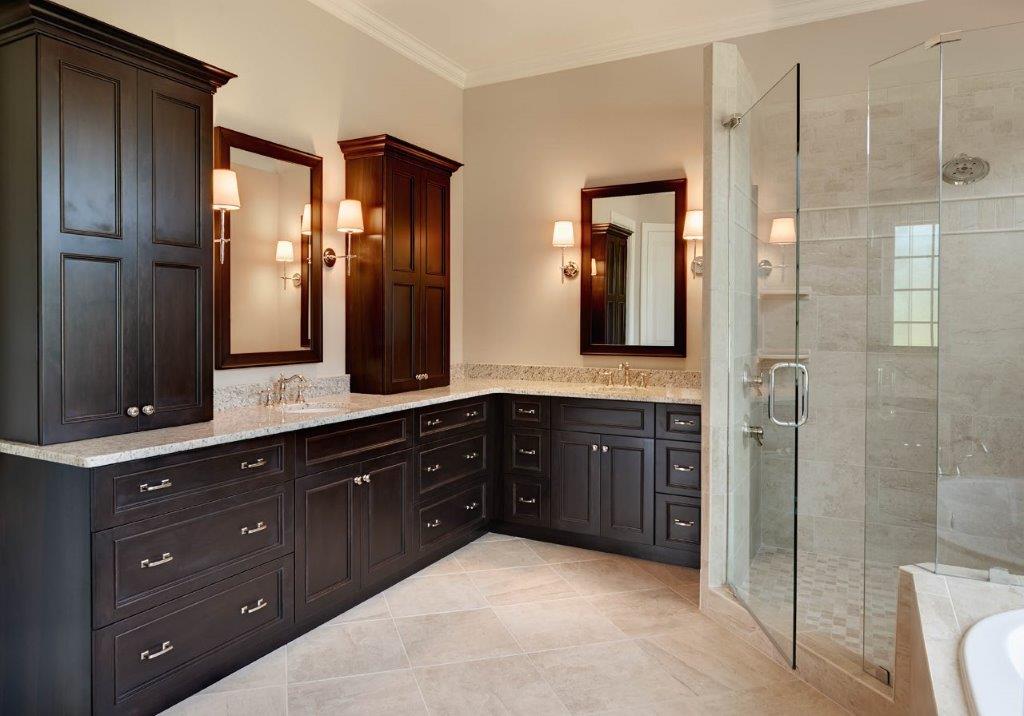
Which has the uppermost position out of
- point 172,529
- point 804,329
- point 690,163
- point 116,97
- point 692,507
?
point 690,163

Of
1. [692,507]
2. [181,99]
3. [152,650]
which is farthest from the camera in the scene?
[692,507]

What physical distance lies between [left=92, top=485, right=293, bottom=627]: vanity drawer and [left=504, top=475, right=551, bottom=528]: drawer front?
5.46 feet

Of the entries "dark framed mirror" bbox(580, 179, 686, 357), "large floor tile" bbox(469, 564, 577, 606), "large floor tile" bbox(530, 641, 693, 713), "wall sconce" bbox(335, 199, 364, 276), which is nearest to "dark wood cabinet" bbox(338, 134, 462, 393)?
"wall sconce" bbox(335, 199, 364, 276)

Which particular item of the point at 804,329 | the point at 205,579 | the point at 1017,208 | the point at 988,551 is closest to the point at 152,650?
the point at 205,579

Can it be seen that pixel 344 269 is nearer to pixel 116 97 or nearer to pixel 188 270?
pixel 188 270

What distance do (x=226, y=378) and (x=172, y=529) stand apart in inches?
40.4

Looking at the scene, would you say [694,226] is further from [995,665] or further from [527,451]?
[995,665]

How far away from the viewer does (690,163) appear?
4148 mm

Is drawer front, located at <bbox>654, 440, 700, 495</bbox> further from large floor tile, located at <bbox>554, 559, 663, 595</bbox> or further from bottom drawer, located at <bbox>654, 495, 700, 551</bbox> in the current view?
large floor tile, located at <bbox>554, 559, 663, 595</bbox>

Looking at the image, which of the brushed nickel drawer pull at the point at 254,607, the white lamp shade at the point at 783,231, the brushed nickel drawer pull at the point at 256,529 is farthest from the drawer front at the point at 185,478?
the white lamp shade at the point at 783,231

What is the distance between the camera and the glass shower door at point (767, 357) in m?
2.56

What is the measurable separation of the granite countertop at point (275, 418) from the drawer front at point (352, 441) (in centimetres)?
5

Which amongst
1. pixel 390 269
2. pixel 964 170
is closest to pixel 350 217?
pixel 390 269

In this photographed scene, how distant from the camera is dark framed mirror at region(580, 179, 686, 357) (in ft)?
13.7
